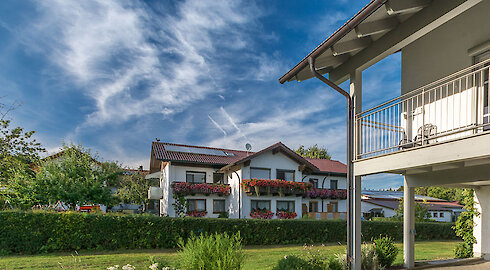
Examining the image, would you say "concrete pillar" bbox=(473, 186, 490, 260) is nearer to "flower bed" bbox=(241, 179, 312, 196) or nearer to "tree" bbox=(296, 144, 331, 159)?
"flower bed" bbox=(241, 179, 312, 196)

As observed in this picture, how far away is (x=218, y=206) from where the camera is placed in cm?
2845

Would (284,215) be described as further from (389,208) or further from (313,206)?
(389,208)

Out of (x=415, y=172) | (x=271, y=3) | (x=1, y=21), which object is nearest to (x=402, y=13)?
(x=415, y=172)

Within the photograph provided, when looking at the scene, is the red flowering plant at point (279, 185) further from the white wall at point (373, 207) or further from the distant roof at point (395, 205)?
the distant roof at point (395, 205)

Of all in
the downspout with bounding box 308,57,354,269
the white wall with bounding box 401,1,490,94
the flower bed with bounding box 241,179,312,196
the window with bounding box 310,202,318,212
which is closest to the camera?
the white wall with bounding box 401,1,490,94

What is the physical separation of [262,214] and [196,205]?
5.49 metres

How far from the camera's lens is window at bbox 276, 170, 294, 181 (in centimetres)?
2841

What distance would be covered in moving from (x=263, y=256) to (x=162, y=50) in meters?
10.5

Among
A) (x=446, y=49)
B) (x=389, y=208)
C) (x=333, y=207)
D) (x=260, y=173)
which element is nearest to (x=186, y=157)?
(x=260, y=173)

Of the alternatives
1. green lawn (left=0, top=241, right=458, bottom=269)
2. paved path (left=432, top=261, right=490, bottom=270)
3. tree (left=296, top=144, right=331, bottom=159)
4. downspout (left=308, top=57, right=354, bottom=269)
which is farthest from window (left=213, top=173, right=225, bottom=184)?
tree (left=296, top=144, right=331, bottom=159)

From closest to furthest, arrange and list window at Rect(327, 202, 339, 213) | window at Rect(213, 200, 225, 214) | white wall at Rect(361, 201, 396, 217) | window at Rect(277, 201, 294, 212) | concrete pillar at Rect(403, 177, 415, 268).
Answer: concrete pillar at Rect(403, 177, 415, 268), window at Rect(277, 201, 294, 212), window at Rect(213, 200, 225, 214), window at Rect(327, 202, 339, 213), white wall at Rect(361, 201, 396, 217)

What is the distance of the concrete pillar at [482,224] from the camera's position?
38.0 feet

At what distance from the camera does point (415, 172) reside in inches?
363

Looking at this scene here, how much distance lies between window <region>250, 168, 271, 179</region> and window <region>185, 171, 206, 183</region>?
466 centimetres
